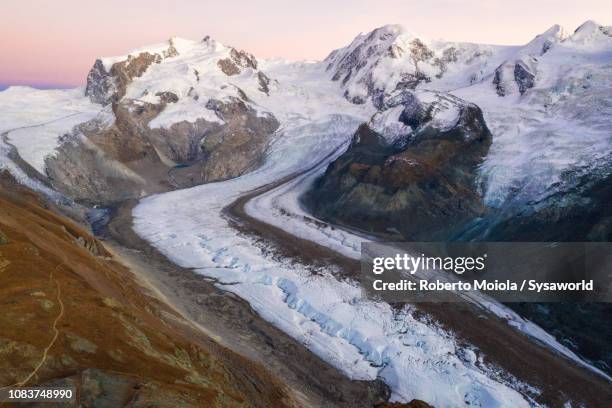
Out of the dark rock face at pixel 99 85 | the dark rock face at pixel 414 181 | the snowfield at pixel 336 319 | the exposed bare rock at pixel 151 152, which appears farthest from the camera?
the dark rock face at pixel 99 85

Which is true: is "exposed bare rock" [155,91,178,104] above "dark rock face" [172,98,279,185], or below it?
above

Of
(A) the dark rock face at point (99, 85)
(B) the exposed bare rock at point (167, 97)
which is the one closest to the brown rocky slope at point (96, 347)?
A: (B) the exposed bare rock at point (167, 97)

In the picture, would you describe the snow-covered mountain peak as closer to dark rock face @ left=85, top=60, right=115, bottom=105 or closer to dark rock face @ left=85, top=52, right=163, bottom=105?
dark rock face @ left=85, top=52, right=163, bottom=105

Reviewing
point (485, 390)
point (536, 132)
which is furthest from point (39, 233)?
point (536, 132)

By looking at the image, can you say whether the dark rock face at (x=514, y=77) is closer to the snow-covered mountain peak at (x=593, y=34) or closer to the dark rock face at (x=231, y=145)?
the snow-covered mountain peak at (x=593, y=34)

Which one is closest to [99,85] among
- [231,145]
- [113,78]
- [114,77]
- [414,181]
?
[113,78]

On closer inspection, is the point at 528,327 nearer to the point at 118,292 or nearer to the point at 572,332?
the point at 572,332

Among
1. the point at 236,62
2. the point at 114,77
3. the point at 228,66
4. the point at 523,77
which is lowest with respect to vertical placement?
the point at 114,77

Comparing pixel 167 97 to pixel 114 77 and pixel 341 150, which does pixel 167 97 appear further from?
pixel 341 150

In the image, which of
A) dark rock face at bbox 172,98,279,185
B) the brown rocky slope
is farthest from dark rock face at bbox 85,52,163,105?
the brown rocky slope
